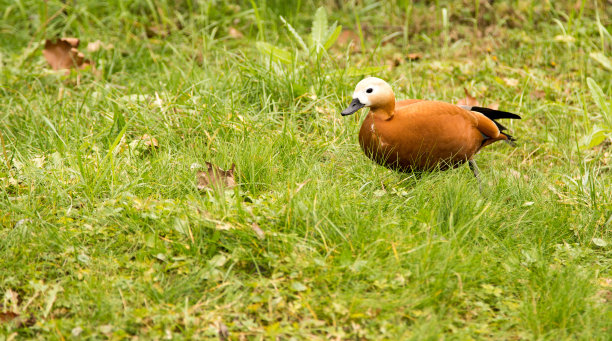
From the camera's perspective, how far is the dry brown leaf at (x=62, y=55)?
5000mm

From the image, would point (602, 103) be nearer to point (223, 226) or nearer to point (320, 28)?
point (320, 28)

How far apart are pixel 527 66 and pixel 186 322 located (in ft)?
14.0

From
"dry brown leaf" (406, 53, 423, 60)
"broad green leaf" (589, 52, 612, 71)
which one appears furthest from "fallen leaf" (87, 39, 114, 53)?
"broad green leaf" (589, 52, 612, 71)

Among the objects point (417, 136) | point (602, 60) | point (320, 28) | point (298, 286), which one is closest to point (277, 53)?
point (320, 28)

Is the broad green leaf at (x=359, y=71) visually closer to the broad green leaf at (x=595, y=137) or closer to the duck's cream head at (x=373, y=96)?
the duck's cream head at (x=373, y=96)

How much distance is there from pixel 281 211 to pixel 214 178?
0.49 metres

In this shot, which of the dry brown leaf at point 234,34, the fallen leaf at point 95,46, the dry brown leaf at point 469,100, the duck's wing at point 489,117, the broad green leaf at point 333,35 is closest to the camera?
the duck's wing at point 489,117

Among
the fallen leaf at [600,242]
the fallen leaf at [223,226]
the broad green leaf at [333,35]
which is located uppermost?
the broad green leaf at [333,35]

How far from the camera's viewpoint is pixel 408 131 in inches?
140

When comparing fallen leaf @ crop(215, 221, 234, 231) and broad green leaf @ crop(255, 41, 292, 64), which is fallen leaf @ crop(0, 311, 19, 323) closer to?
fallen leaf @ crop(215, 221, 234, 231)

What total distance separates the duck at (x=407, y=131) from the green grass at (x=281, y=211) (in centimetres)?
16

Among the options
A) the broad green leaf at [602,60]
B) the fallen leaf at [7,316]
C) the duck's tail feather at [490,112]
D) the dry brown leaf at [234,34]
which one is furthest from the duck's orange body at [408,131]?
the dry brown leaf at [234,34]

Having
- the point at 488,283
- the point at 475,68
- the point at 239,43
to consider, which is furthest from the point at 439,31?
the point at 488,283

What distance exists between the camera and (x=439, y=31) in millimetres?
5961
